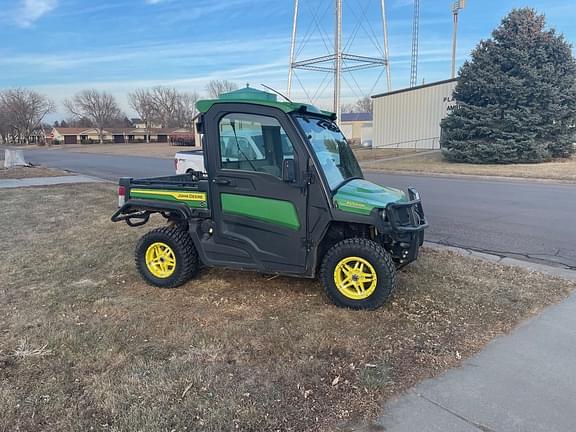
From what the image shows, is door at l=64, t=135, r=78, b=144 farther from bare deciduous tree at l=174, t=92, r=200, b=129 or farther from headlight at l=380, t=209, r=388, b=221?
headlight at l=380, t=209, r=388, b=221

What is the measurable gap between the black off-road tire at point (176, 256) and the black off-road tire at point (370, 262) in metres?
1.51

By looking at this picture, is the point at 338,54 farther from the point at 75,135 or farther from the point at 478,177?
the point at 75,135

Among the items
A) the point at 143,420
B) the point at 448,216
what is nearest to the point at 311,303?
the point at 143,420

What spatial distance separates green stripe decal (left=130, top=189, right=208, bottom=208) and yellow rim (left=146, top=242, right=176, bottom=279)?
Result: 0.53 metres

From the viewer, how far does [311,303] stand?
4.42m

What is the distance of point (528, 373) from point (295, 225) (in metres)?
2.26

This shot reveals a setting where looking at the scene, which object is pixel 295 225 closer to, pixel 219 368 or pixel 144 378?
pixel 219 368

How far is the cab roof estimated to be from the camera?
4.21 meters

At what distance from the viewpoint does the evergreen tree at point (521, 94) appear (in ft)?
66.8

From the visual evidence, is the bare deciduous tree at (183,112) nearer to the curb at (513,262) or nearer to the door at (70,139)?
the door at (70,139)

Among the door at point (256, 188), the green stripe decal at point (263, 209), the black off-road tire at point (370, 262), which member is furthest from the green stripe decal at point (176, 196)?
the black off-road tire at point (370, 262)

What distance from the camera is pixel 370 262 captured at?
13.5 feet

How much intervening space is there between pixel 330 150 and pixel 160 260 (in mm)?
2257

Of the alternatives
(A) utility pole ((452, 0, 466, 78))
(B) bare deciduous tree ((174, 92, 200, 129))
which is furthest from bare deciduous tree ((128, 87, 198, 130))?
(A) utility pole ((452, 0, 466, 78))
